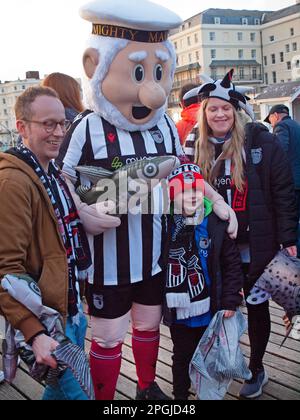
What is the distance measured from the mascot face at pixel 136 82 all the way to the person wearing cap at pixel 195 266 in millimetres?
344

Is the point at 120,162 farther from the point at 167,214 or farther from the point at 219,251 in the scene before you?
the point at 219,251

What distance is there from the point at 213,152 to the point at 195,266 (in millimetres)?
621

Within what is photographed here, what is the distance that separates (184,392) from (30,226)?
4.09ft

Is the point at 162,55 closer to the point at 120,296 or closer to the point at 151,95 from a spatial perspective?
the point at 151,95

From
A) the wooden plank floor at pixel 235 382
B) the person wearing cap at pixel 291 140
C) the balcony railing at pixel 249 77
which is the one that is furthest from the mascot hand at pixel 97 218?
the balcony railing at pixel 249 77

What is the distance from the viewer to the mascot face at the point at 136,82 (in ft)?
7.17

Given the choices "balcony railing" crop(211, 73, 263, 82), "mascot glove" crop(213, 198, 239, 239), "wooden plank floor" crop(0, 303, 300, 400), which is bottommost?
"wooden plank floor" crop(0, 303, 300, 400)

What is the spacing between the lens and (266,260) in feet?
7.98

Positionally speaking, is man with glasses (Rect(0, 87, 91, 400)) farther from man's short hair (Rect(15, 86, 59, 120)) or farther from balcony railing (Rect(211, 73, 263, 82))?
balcony railing (Rect(211, 73, 263, 82))

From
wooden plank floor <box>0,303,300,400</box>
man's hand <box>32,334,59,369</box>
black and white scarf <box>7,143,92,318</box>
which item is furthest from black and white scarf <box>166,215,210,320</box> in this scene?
man's hand <box>32,334,59,369</box>

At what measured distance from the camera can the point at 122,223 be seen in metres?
2.20

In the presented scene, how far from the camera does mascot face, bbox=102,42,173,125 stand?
7.17 ft

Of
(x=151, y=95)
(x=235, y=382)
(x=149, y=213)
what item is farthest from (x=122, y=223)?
(x=235, y=382)

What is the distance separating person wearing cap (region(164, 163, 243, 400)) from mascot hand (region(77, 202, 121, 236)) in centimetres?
37
